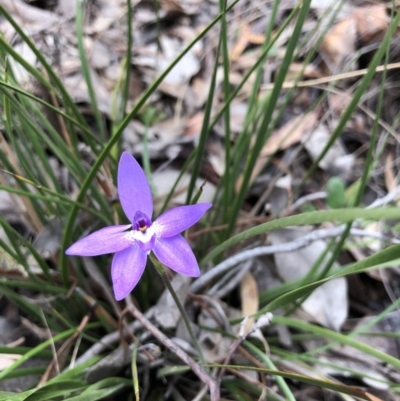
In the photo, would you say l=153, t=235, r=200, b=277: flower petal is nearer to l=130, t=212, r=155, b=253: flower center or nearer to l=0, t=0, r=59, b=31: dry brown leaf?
l=130, t=212, r=155, b=253: flower center

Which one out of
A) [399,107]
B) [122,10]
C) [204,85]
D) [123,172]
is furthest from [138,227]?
[122,10]

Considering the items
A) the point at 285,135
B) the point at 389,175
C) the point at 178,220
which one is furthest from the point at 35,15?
the point at 178,220

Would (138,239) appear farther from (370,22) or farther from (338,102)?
(370,22)

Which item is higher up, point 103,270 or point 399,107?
point 399,107

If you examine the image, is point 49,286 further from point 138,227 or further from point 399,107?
point 399,107

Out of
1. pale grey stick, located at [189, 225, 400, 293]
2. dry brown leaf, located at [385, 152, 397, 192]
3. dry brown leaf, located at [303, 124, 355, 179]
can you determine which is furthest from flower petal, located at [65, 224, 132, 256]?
dry brown leaf, located at [385, 152, 397, 192]

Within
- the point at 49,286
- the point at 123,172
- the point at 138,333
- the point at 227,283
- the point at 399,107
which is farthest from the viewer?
the point at 399,107

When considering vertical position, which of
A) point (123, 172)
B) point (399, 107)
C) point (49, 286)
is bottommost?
point (49, 286)
